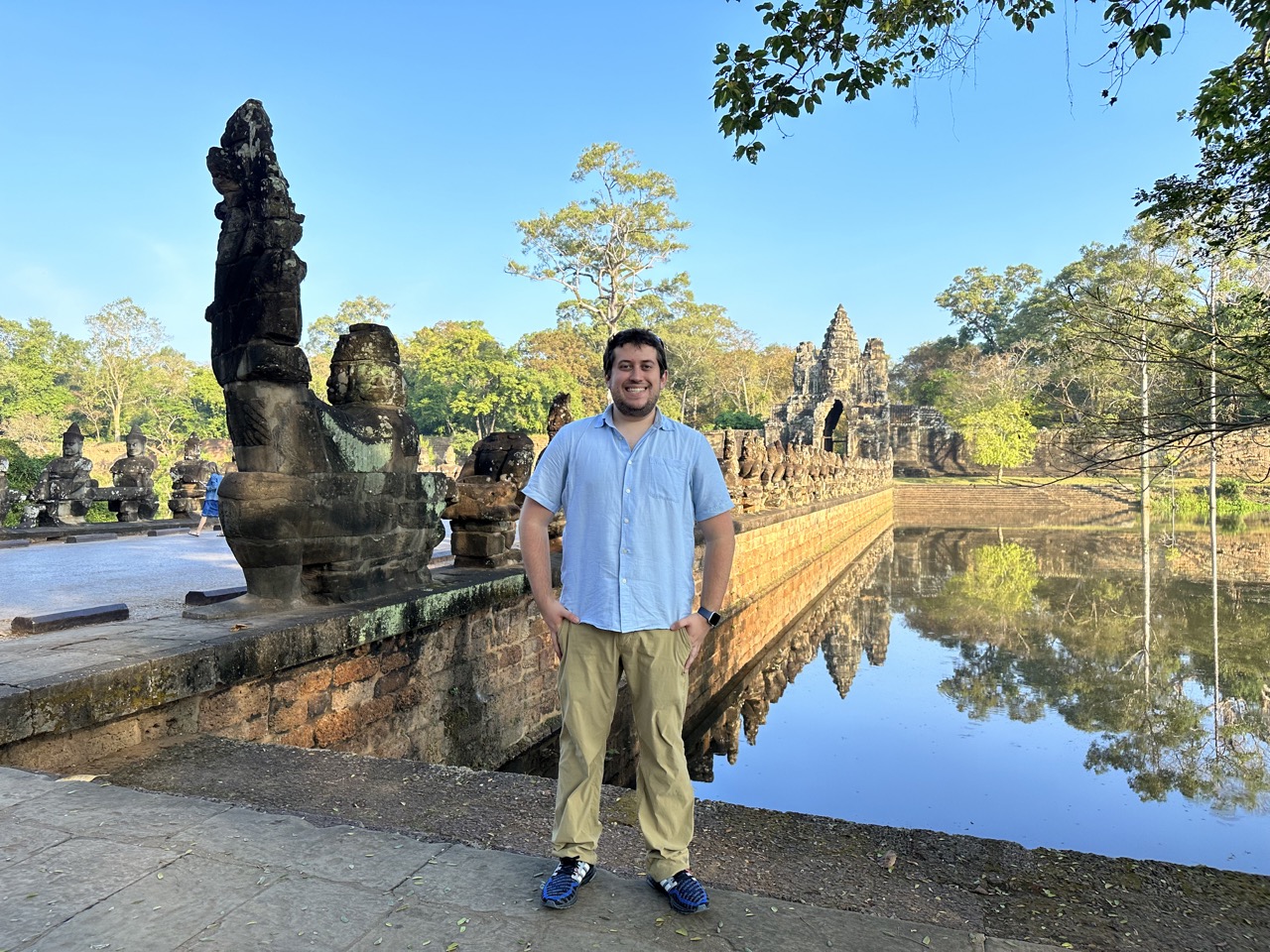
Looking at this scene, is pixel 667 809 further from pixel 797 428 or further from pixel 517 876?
pixel 797 428

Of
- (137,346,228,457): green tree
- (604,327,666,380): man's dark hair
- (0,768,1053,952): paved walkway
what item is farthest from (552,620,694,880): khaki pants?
(137,346,228,457): green tree

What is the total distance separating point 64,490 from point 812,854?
12034 mm

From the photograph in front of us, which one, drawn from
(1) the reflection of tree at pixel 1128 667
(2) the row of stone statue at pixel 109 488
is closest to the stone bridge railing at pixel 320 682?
(1) the reflection of tree at pixel 1128 667

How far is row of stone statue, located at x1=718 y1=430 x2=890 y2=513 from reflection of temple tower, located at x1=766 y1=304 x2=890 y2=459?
1516 centimetres

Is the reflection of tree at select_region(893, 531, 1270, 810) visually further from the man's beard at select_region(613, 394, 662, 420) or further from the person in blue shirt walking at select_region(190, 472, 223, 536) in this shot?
the person in blue shirt walking at select_region(190, 472, 223, 536)

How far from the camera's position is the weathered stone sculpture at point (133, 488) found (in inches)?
475

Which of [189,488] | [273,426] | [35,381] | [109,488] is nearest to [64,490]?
[109,488]

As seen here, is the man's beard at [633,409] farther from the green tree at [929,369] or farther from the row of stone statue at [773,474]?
the green tree at [929,369]

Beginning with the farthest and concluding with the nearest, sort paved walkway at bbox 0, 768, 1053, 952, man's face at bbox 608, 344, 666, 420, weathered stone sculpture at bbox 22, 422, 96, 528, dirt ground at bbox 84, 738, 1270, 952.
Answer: weathered stone sculpture at bbox 22, 422, 96, 528 < man's face at bbox 608, 344, 666, 420 < dirt ground at bbox 84, 738, 1270, 952 < paved walkway at bbox 0, 768, 1053, 952

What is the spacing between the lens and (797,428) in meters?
36.8

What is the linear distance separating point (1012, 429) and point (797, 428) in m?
11.4

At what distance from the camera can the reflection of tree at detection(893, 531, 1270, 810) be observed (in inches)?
277

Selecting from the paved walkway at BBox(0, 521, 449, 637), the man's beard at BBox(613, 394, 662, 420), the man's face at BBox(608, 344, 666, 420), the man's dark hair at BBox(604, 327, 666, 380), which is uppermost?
the man's dark hair at BBox(604, 327, 666, 380)

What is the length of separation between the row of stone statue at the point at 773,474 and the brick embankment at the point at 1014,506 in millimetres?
12319
